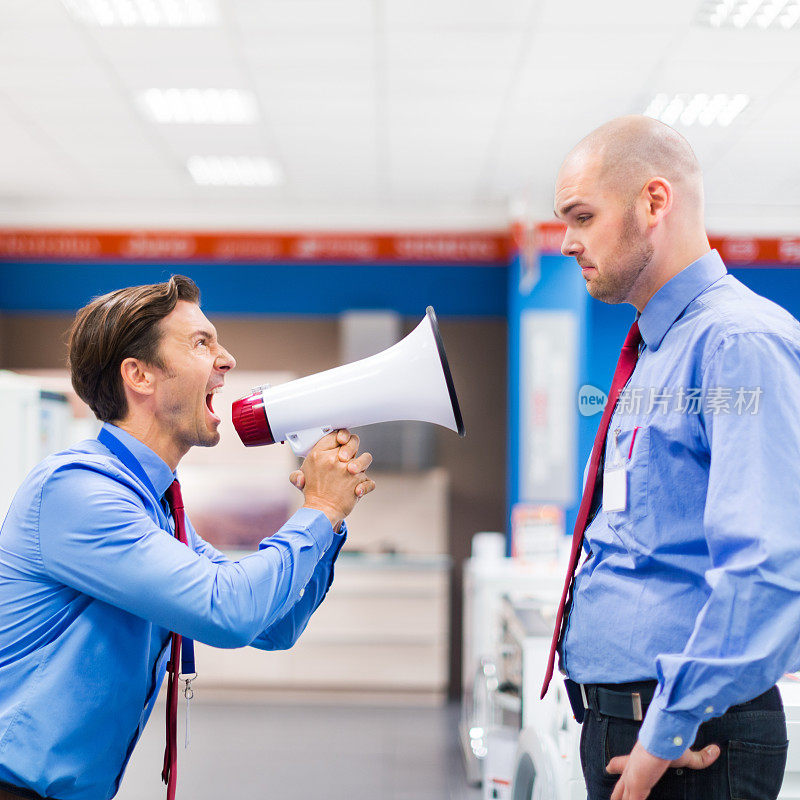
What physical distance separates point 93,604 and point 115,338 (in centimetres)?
44

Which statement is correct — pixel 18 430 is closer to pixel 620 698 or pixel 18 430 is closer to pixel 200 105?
pixel 200 105

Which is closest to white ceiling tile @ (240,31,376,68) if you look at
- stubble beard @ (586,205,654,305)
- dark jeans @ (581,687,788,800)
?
stubble beard @ (586,205,654,305)

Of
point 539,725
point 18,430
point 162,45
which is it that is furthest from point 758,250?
point 162,45

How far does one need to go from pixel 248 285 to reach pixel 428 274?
52.5 inches

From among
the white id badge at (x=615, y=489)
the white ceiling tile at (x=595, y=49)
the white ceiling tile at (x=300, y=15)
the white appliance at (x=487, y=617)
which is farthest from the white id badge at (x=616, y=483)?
the white ceiling tile at (x=595, y=49)

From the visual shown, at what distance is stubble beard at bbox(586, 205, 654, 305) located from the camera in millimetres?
1234

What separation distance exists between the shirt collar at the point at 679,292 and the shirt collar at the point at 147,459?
85 cm

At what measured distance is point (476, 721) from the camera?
3889 mm

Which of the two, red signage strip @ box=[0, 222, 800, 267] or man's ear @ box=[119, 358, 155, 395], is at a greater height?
red signage strip @ box=[0, 222, 800, 267]

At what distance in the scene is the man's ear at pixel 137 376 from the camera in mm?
1463

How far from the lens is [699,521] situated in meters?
1.14

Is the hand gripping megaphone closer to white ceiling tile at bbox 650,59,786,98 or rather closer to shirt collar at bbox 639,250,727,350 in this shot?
shirt collar at bbox 639,250,727,350

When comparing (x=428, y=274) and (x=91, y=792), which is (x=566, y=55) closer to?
(x=428, y=274)

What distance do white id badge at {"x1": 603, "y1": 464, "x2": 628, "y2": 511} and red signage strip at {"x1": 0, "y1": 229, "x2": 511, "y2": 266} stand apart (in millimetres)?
5085
